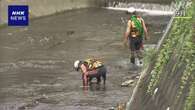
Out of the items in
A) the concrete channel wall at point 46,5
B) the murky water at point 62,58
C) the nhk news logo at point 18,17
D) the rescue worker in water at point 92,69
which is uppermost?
the nhk news logo at point 18,17

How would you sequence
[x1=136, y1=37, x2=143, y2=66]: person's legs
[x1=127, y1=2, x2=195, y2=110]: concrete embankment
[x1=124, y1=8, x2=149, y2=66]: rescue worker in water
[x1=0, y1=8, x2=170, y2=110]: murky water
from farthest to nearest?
[x1=136, y1=37, x2=143, y2=66]: person's legs < [x1=124, y1=8, x2=149, y2=66]: rescue worker in water < [x1=0, y1=8, x2=170, y2=110]: murky water < [x1=127, y1=2, x2=195, y2=110]: concrete embankment

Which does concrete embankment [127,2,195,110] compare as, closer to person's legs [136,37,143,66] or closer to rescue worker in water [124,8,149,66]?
rescue worker in water [124,8,149,66]

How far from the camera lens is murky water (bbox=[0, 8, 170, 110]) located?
13.6m

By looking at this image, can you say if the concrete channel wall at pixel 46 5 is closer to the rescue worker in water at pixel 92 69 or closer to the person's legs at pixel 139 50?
the person's legs at pixel 139 50

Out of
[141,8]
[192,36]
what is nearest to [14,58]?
[192,36]

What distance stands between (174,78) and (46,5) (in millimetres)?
25349

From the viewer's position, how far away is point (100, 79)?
15000mm

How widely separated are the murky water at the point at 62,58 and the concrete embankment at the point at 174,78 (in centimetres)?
297

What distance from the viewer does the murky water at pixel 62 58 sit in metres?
13.6

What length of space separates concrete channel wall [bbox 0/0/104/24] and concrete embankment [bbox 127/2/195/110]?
62.6ft

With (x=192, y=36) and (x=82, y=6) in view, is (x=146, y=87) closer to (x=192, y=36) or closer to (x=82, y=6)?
(x=192, y=36)

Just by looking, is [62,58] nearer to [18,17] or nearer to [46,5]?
[18,17]

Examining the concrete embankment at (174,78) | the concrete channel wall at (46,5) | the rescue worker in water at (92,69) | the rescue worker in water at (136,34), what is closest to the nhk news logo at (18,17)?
the rescue worker in water at (92,69)

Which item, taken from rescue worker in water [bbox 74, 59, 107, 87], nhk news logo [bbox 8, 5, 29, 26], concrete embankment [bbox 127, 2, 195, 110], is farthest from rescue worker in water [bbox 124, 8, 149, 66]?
concrete embankment [bbox 127, 2, 195, 110]
